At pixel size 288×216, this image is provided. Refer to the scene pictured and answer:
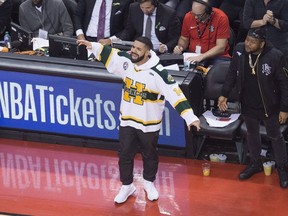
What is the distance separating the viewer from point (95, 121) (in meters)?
6.96

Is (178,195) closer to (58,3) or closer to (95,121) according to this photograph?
(95,121)

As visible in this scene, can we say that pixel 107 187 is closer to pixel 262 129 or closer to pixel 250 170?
pixel 250 170

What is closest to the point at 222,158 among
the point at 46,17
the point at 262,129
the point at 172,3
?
the point at 262,129

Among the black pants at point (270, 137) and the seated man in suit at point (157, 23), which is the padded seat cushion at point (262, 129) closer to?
the black pants at point (270, 137)

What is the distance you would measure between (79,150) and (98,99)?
68 cm

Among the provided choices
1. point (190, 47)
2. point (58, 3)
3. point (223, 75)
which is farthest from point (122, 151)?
point (58, 3)

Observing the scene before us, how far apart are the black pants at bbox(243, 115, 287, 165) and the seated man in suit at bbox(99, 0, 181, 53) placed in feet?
5.84

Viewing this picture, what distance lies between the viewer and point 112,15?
8.14 m

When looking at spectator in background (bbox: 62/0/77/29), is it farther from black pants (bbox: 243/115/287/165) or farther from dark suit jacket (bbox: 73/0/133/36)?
black pants (bbox: 243/115/287/165)

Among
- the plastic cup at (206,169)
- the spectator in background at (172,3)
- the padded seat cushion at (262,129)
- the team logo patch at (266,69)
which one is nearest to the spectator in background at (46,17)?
the spectator in background at (172,3)

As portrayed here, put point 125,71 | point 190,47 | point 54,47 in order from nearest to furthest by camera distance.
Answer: point 125,71 < point 54,47 < point 190,47

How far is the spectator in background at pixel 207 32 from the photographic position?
7258 millimetres

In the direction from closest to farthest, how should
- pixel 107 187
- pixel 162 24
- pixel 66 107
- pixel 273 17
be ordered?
pixel 107 187 < pixel 66 107 < pixel 273 17 < pixel 162 24

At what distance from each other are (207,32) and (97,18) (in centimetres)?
156
